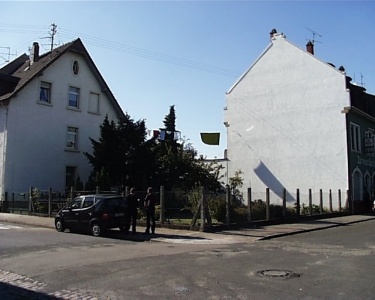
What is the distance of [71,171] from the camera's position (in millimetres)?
32500

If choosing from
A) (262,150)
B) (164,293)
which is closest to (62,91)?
(262,150)

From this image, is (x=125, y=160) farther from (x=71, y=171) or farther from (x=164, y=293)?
(x=164, y=293)

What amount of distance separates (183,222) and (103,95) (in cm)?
2016

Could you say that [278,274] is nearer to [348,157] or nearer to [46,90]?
[348,157]

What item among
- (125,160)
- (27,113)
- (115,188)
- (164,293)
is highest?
(27,113)

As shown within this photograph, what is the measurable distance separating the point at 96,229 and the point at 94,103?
812 inches

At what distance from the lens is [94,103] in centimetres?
3444

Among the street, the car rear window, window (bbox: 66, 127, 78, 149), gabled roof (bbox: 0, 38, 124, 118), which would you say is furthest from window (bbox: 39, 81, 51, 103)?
the street

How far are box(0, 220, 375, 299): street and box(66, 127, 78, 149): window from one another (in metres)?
19.7

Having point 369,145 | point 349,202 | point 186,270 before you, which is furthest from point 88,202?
point 369,145

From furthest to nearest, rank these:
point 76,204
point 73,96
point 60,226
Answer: point 73,96 → point 60,226 → point 76,204

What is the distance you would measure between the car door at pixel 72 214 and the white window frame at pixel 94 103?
18180 mm

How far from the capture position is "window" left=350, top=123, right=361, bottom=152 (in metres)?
29.3

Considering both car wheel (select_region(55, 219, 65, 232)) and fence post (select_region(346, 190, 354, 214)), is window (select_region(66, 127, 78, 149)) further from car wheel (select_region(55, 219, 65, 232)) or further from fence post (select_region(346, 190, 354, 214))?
fence post (select_region(346, 190, 354, 214))
